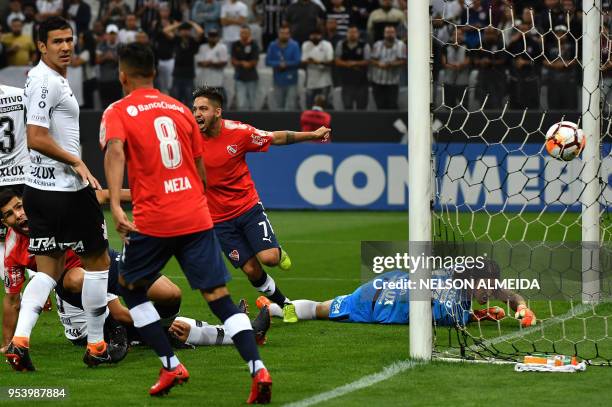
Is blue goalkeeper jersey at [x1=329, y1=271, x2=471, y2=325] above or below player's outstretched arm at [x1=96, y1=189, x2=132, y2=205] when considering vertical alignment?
below

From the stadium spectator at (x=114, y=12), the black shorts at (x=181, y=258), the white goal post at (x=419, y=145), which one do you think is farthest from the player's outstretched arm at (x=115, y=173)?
the stadium spectator at (x=114, y=12)

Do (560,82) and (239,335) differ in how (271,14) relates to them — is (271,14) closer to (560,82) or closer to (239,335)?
(560,82)

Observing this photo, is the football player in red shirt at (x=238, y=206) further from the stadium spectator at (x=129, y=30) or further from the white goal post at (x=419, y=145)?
the stadium spectator at (x=129, y=30)

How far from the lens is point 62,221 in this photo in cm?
746

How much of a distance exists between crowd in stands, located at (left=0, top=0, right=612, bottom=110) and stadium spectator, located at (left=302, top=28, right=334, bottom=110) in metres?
0.02

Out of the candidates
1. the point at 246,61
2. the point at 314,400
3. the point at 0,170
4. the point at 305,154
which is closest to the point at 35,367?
the point at 0,170

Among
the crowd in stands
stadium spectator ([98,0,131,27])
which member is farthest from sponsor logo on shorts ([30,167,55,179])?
stadium spectator ([98,0,131,27])

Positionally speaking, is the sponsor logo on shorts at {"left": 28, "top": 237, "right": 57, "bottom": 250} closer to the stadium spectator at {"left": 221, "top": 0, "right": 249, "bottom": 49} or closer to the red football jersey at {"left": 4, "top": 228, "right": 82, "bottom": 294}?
the red football jersey at {"left": 4, "top": 228, "right": 82, "bottom": 294}

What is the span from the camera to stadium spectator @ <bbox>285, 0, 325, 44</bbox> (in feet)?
69.1

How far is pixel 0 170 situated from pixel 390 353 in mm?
3191

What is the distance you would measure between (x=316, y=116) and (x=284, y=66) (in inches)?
67.3

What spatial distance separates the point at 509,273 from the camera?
11.2 meters

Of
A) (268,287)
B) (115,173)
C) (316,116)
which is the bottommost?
(268,287)


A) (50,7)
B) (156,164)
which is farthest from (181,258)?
(50,7)
